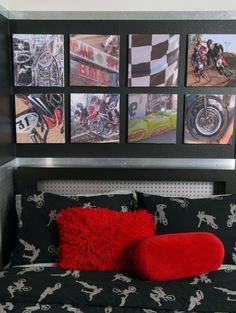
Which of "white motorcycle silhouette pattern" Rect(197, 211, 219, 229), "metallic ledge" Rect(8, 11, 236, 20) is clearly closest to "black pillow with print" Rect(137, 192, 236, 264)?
"white motorcycle silhouette pattern" Rect(197, 211, 219, 229)

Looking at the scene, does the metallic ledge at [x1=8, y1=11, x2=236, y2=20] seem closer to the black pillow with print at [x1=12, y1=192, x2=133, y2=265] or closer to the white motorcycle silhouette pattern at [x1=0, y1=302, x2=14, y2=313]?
the black pillow with print at [x1=12, y1=192, x2=133, y2=265]

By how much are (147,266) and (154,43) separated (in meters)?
1.32

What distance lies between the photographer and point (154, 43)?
191 cm

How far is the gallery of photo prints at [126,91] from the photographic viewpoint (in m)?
1.92

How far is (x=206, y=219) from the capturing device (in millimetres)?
1718

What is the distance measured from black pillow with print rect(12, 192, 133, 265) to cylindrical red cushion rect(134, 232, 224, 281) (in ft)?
1.23

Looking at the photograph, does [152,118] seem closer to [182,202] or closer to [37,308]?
[182,202]

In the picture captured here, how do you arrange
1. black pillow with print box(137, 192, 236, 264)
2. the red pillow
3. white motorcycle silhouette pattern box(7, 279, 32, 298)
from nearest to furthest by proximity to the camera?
white motorcycle silhouette pattern box(7, 279, 32, 298)
the red pillow
black pillow with print box(137, 192, 236, 264)

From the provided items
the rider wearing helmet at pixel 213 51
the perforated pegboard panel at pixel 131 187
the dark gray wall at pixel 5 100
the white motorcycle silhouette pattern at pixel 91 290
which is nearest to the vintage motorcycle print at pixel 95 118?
Result: the perforated pegboard panel at pixel 131 187

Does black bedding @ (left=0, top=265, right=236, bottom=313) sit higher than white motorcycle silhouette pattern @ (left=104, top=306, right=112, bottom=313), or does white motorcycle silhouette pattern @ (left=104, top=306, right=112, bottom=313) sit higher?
black bedding @ (left=0, top=265, right=236, bottom=313)

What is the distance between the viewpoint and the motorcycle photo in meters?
1.96

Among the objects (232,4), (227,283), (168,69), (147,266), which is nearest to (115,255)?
(147,266)

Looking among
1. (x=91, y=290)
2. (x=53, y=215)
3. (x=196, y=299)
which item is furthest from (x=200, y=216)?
(x=53, y=215)

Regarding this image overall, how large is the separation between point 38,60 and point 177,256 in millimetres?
1432
